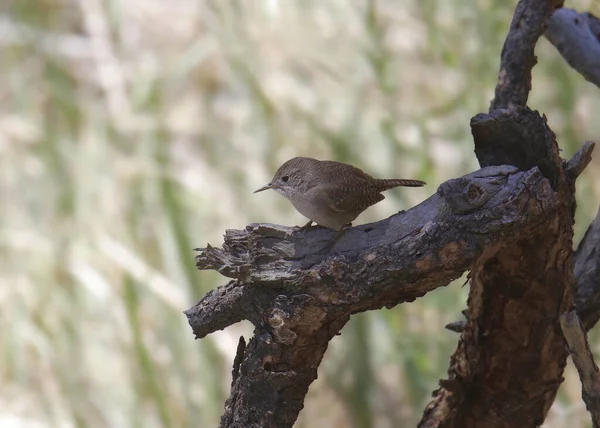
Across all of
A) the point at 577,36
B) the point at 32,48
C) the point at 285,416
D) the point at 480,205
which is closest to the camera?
the point at 480,205

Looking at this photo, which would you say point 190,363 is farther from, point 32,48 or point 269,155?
point 32,48

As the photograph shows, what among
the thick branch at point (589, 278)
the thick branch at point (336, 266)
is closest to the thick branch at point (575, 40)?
the thick branch at point (589, 278)

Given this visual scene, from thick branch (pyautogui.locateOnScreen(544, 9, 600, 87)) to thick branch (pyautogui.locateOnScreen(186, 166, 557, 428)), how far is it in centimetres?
59

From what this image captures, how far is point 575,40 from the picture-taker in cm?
175

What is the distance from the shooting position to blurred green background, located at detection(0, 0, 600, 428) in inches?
131

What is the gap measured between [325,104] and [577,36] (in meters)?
1.95

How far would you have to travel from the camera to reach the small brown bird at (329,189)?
154cm

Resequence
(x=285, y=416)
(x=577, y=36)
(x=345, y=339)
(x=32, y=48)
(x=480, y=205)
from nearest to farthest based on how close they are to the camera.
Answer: (x=480, y=205) → (x=285, y=416) → (x=577, y=36) → (x=345, y=339) → (x=32, y=48)

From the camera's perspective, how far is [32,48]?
394cm

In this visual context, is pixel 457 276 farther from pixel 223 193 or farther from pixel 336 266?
pixel 223 193

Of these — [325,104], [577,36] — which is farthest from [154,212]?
[577,36]

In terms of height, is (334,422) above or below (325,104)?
below

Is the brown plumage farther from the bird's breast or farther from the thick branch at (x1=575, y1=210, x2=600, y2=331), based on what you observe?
the thick branch at (x1=575, y1=210, x2=600, y2=331)

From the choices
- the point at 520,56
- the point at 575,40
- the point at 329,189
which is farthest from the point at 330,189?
the point at 575,40
